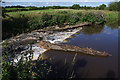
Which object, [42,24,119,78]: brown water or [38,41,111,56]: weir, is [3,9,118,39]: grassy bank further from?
[42,24,119,78]: brown water

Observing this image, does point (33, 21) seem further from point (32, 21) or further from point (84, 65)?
point (84, 65)

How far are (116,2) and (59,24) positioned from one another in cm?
1613

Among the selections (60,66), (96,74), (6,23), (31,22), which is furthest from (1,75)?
(31,22)

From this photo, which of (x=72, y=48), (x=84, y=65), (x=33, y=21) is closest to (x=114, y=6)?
(x=33, y=21)

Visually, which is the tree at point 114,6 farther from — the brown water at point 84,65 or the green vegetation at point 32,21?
the brown water at point 84,65

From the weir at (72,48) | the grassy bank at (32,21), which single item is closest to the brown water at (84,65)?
the weir at (72,48)

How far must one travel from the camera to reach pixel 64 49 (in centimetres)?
616

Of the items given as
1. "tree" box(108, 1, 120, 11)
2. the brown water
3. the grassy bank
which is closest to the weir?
the brown water

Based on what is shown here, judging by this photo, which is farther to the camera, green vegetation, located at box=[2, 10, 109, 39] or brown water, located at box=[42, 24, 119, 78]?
green vegetation, located at box=[2, 10, 109, 39]

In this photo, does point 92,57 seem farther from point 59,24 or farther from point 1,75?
point 59,24

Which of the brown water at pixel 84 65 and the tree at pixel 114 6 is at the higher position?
the tree at pixel 114 6

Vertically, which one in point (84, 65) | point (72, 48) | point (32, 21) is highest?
point (32, 21)

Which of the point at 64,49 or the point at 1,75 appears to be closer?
the point at 1,75

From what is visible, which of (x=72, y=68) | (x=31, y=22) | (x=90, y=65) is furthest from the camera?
(x=31, y=22)
